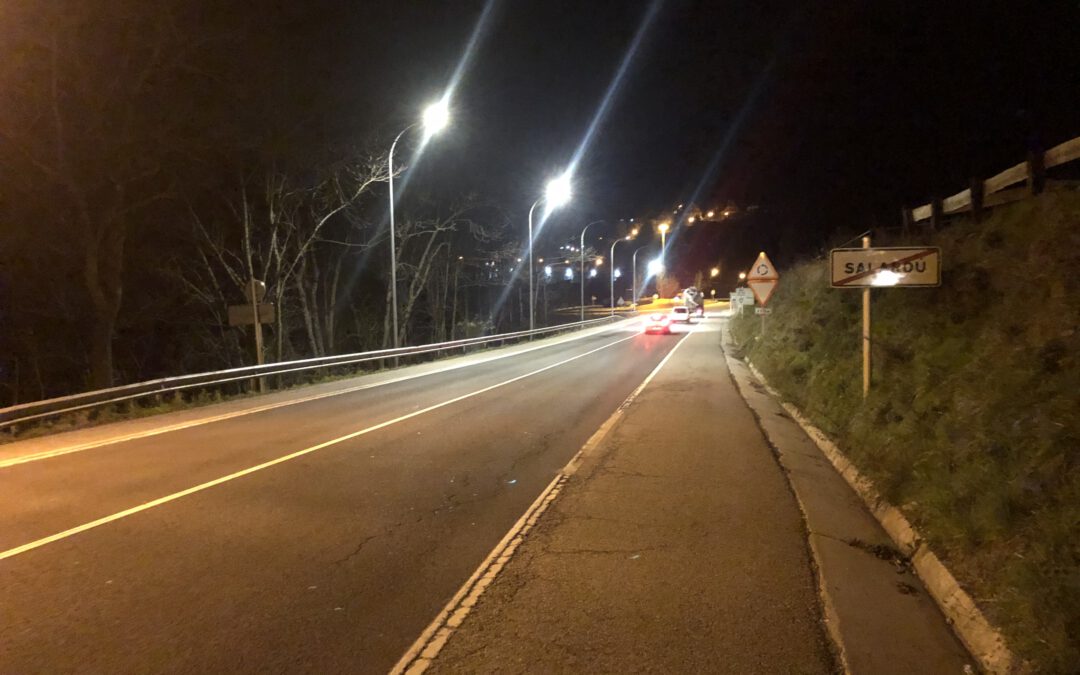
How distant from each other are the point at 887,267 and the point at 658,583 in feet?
21.5

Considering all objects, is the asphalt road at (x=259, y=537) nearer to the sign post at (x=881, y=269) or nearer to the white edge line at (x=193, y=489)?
the white edge line at (x=193, y=489)

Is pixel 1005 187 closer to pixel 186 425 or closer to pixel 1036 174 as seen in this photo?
pixel 1036 174

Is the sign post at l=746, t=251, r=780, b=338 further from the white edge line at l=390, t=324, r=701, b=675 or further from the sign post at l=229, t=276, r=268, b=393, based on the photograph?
the sign post at l=229, t=276, r=268, b=393

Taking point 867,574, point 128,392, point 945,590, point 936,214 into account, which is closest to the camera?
point 945,590

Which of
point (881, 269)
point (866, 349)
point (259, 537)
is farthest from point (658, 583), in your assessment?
point (881, 269)

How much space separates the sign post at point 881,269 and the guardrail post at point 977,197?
415 centimetres

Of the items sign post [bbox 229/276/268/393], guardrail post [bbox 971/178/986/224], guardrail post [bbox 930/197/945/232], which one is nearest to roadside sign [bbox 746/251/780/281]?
guardrail post [bbox 930/197/945/232]

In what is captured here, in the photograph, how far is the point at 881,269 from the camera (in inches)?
381

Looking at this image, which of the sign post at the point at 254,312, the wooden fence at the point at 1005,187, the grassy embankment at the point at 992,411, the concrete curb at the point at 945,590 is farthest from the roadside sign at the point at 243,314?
the wooden fence at the point at 1005,187

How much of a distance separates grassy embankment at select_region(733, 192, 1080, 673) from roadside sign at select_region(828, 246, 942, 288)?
788 millimetres

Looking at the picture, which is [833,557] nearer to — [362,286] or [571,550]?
[571,550]

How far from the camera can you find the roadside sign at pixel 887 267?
939 cm

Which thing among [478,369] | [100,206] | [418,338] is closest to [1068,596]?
[478,369]

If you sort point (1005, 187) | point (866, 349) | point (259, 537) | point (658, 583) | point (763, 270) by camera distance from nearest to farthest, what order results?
point (658, 583), point (259, 537), point (866, 349), point (1005, 187), point (763, 270)
